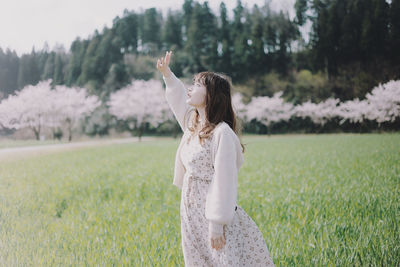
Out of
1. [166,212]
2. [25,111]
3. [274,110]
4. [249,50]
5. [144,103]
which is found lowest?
[166,212]

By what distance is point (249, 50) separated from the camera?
10211mm

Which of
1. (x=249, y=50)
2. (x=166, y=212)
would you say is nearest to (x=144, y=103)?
(x=249, y=50)

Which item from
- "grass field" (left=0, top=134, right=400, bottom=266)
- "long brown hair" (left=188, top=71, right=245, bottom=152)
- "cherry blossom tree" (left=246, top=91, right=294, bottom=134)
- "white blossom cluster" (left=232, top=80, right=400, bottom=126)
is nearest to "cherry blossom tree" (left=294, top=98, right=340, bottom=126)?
"white blossom cluster" (left=232, top=80, right=400, bottom=126)

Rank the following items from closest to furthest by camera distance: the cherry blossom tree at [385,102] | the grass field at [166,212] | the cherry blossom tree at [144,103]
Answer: the grass field at [166,212], the cherry blossom tree at [385,102], the cherry blossom tree at [144,103]

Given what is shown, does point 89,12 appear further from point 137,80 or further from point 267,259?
point 137,80

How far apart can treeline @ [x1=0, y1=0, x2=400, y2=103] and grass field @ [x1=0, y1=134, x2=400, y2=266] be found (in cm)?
136

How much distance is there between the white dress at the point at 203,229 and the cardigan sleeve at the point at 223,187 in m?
0.11

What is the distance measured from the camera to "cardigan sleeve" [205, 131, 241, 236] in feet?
4.03

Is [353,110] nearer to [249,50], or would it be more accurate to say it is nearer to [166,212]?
[166,212]

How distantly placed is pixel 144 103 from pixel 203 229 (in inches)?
538

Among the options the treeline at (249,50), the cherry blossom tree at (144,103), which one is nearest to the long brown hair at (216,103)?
the treeline at (249,50)

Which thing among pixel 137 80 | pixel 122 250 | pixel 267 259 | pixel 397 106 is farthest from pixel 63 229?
pixel 137 80

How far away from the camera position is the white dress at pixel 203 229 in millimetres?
1363

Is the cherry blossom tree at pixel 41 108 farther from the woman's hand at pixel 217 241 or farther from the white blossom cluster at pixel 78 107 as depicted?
the woman's hand at pixel 217 241
